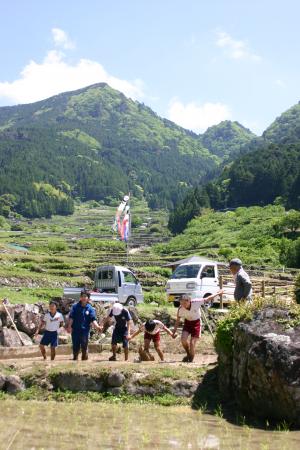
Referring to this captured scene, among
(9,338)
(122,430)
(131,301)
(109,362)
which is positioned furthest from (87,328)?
(131,301)

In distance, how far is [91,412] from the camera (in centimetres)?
1192

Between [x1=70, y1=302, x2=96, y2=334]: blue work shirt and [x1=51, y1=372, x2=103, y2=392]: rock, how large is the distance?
1.81 metres

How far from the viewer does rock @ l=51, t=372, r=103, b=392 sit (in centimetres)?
1354

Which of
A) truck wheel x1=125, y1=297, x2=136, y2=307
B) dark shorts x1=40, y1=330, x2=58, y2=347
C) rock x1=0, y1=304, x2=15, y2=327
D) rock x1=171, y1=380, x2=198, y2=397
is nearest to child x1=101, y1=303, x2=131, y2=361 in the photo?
dark shorts x1=40, y1=330, x2=58, y2=347

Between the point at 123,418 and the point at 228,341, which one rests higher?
the point at 228,341

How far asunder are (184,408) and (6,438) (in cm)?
408

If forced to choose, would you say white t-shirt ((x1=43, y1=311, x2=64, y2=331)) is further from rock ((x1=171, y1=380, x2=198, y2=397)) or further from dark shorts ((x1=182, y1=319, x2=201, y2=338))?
rock ((x1=171, y1=380, x2=198, y2=397))

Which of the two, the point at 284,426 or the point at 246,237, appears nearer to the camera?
the point at 284,426

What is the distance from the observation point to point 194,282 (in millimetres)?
25672

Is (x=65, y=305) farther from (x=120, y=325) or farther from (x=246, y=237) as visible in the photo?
(x=246, y=237)

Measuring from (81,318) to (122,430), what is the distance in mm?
5173

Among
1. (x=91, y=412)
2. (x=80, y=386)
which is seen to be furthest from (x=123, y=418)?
(x=80, y=386)

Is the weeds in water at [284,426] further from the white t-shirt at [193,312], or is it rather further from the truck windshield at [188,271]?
the truck windshield at [188,271]

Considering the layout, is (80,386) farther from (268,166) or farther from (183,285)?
(268,166)
